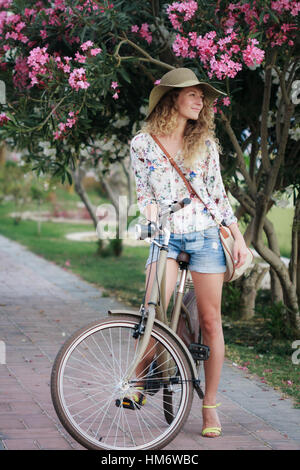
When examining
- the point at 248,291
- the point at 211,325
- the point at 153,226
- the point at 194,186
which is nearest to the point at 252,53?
the point at 194,186

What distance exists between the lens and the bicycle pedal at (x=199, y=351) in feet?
13.4

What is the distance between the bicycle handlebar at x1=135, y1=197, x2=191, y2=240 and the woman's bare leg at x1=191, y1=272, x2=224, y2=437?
1.23 ft

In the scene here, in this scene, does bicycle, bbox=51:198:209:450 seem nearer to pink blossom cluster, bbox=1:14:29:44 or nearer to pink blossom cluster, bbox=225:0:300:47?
pink blossom cluster, bbox=225:0:300:47

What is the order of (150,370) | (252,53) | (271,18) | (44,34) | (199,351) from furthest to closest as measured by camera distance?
1. (44,34)
2. (271,18)
3. (252,53)
4. (199,351)
5. (150,370)

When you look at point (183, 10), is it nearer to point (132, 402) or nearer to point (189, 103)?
point (189, 103)

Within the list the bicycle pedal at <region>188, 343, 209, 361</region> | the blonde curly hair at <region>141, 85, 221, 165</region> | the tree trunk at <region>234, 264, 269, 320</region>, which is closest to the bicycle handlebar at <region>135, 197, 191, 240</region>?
the blonde curly hair at <region>141, 85, 221, 165</region>

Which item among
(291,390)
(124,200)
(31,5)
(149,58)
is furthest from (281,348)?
(124,200)

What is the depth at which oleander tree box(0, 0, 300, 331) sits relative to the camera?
555cm

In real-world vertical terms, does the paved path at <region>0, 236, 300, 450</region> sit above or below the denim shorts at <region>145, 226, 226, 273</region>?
below

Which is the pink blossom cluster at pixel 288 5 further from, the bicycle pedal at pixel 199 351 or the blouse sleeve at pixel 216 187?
the bicycle pedal at pixel 199 351

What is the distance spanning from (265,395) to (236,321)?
3.25 metres

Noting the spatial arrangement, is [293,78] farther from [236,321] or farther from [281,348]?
[236,321]

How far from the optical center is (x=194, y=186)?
3.99 metres

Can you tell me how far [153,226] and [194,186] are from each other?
1.12 feet
